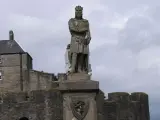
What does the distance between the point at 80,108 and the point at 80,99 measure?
22 cm

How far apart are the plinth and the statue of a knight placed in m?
0.49

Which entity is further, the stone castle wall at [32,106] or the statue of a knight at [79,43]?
the stone castle wall at [32,106]

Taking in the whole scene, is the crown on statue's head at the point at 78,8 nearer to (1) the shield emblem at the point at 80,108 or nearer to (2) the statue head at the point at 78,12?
(2) the statue head at the point at 78,12

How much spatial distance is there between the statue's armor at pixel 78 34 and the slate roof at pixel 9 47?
49.0m

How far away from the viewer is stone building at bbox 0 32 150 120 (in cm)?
1355

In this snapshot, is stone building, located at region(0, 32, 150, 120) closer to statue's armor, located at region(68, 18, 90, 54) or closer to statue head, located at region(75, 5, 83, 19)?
statue's armor, located at region(68, 18, 90, 54)

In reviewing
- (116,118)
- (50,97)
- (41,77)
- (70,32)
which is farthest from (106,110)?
(70,32)

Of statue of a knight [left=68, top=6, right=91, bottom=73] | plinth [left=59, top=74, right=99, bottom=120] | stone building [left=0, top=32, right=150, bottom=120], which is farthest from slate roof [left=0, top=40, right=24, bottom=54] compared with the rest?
plinth [left=59, top=74, right=99, bottom=120]

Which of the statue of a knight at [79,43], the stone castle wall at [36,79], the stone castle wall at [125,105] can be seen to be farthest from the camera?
the stone castle wall at [36,79]

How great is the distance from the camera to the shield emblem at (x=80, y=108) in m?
13.5

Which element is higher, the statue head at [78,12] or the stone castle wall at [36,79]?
the stone castle wall at [36,79]

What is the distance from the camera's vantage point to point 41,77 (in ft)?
204

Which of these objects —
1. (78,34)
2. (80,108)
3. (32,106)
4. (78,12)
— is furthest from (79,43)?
(32,106)

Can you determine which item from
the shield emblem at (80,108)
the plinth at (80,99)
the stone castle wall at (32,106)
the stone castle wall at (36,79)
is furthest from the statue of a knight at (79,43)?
the stone castle wall at (36,79)
